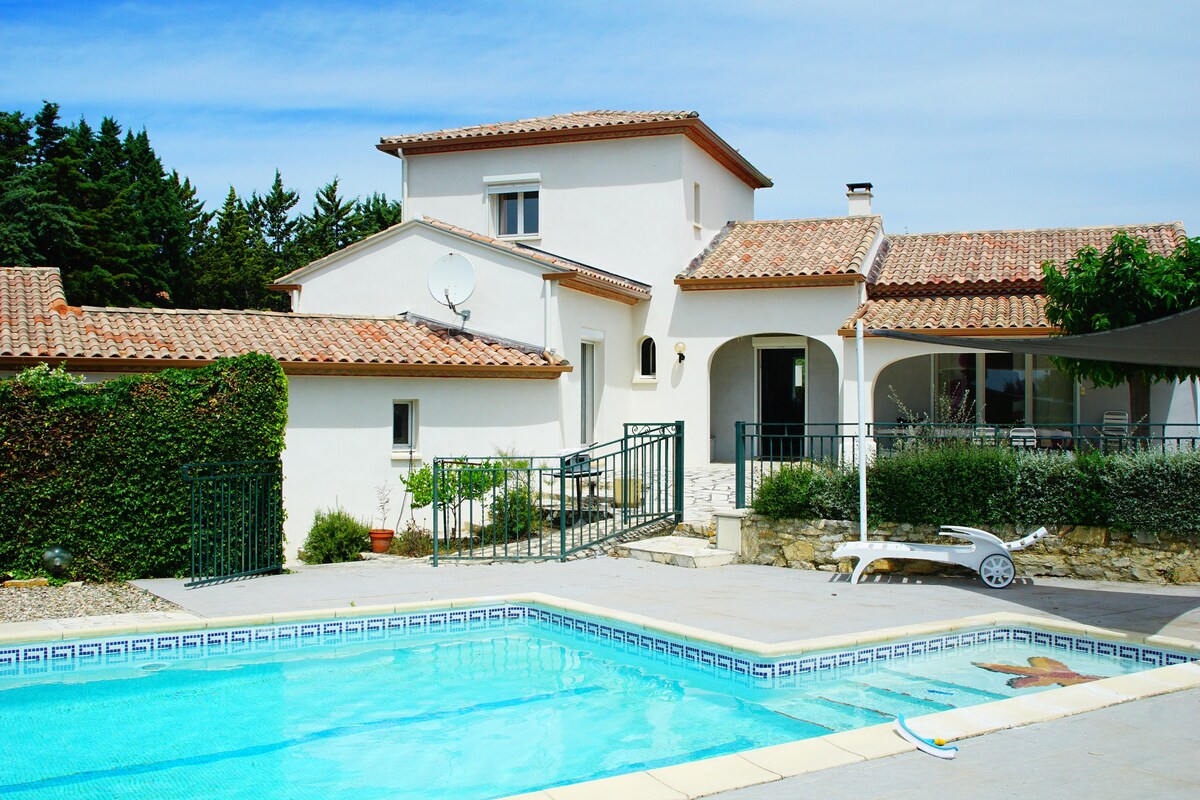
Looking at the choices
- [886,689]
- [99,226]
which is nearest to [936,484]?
[886,689]

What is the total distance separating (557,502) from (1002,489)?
7.29m

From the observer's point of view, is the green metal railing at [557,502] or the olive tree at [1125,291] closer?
the green metal railing at [557,502]

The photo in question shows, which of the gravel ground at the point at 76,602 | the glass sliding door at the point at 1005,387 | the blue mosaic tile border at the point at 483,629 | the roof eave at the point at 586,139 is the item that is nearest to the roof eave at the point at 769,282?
the roof eave at the point at 586,139

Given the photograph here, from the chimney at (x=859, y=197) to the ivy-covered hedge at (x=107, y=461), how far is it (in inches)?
685

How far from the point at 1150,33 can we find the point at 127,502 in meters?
17.5

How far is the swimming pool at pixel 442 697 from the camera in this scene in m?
7.07

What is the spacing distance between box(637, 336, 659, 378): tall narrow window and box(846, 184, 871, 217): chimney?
7227 millimetres

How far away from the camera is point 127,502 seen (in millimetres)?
12438

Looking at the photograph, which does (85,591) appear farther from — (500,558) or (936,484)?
(936,484)

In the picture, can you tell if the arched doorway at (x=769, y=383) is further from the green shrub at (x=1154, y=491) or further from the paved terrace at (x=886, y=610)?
the green shrub at (x=1154, y=491)

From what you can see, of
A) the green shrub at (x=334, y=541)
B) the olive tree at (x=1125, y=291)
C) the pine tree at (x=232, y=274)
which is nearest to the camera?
the olive tree at (x=1125, y=291)

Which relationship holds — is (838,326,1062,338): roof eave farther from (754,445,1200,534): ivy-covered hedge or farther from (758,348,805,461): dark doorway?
(754,445,1200,534): ivy-covered hedge

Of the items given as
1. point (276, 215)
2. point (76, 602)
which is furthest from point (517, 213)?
point (276, 215)

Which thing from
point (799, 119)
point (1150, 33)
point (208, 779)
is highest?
point (799, 119)
